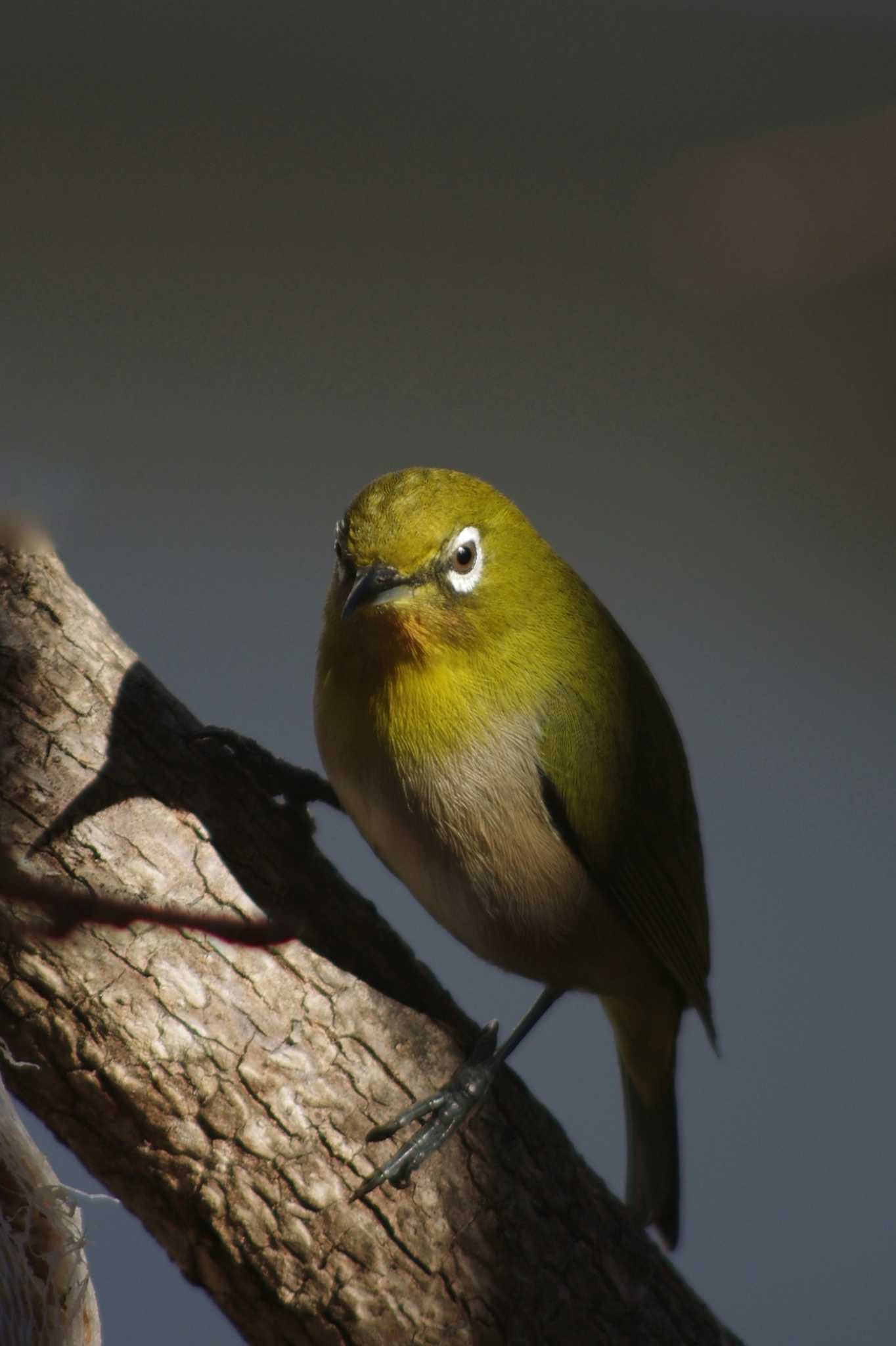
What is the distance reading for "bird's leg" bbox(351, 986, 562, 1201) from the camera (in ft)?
5.68

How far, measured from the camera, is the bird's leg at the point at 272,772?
6.42 ft

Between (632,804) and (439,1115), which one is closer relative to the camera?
(439,1115)

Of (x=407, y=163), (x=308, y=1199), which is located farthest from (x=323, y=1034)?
(x=407, y=163)

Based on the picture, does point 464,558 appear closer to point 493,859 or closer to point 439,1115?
point 493,859

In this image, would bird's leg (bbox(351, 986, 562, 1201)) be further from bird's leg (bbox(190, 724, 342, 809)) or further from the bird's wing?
bird's leg (bbox(190, 724, 342, 809))

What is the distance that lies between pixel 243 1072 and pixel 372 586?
648 mm

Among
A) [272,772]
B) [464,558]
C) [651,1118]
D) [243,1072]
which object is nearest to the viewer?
[243,1072]

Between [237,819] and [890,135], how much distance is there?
290cm

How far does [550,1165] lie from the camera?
1.88 m

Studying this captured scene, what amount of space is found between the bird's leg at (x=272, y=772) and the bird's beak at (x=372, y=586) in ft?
Answer: 0.97

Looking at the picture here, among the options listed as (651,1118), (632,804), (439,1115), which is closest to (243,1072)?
(439,1115)

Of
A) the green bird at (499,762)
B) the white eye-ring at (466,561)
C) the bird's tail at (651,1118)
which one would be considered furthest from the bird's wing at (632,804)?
→ the white eye-ring at (466,561)

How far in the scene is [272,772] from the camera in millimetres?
2053

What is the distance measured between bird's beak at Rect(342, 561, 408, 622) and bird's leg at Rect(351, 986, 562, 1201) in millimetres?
642
